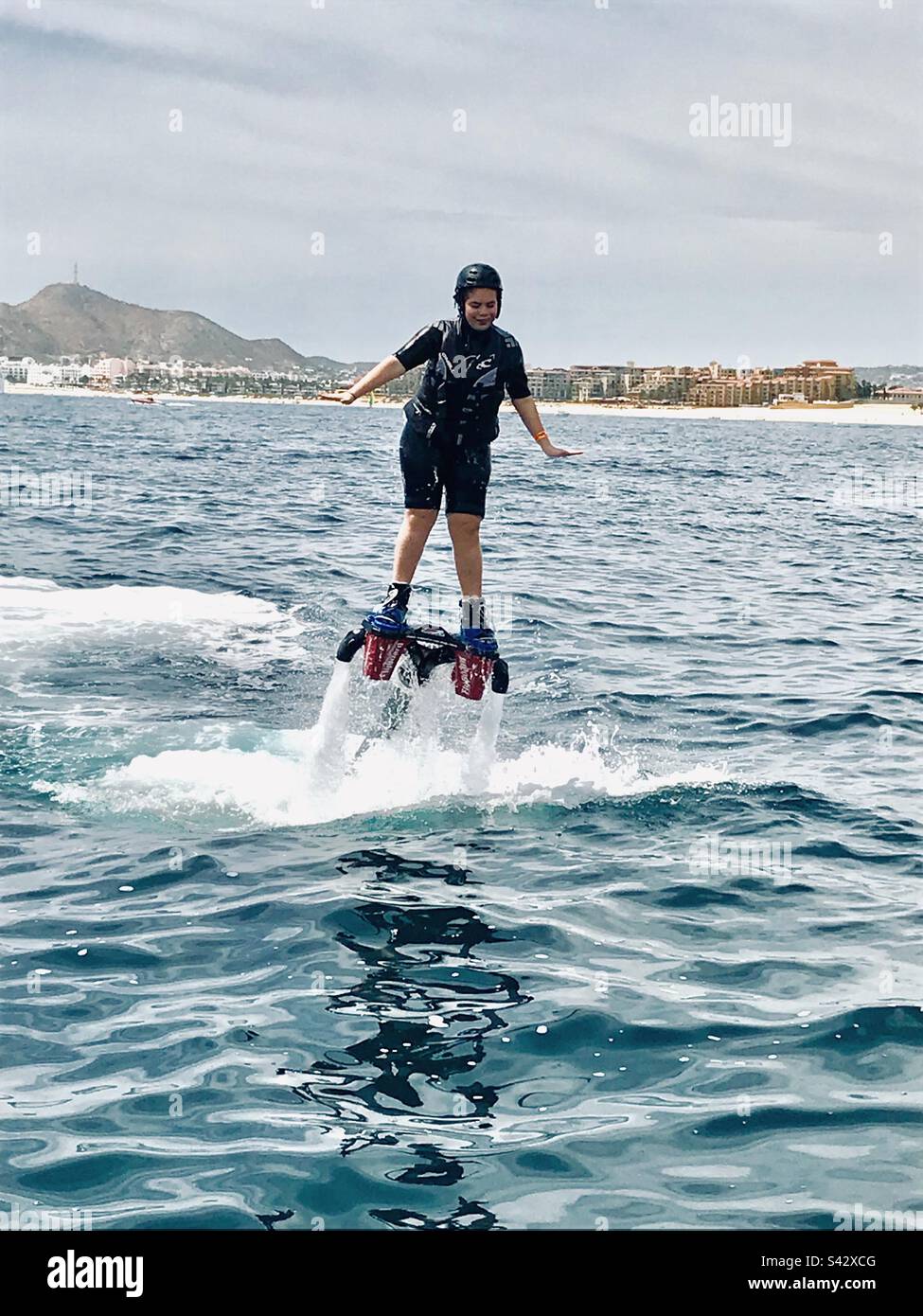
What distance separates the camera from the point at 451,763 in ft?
36.2

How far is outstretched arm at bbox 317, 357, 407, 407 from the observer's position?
988cm

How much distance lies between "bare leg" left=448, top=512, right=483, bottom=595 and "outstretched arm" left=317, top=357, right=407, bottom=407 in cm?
122

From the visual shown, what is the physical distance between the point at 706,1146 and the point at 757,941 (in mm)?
2398

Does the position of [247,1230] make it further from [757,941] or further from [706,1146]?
[757,941]

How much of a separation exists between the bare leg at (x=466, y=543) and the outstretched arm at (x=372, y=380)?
122 centimetres

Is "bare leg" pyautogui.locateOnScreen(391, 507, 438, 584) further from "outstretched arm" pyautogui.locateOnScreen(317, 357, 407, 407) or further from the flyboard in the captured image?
"outstretched arm" pyautogui.locateOnScreen(317, 357, 407, 407)

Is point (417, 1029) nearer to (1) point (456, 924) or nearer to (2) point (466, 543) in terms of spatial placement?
(1) point (456, 924)

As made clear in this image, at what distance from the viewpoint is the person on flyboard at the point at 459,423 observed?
10008 millimetres

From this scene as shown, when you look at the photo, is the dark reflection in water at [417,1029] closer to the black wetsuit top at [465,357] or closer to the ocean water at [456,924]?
the ocean water at [456,924]

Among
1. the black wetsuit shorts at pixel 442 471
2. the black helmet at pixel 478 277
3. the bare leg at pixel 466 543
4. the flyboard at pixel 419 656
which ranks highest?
the black helmet at pixel 478 277

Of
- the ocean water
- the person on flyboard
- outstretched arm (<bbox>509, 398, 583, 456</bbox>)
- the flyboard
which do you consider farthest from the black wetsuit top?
the ocean water

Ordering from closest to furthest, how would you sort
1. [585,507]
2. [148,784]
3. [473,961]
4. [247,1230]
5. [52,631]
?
[247,1230] < [473,961] < [148,784] < [52,631] < [585,507]

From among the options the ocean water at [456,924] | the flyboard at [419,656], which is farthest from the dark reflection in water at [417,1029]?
the flyboard at [419,656]

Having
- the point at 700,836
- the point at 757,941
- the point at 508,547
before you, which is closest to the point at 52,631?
the point at 700,836
